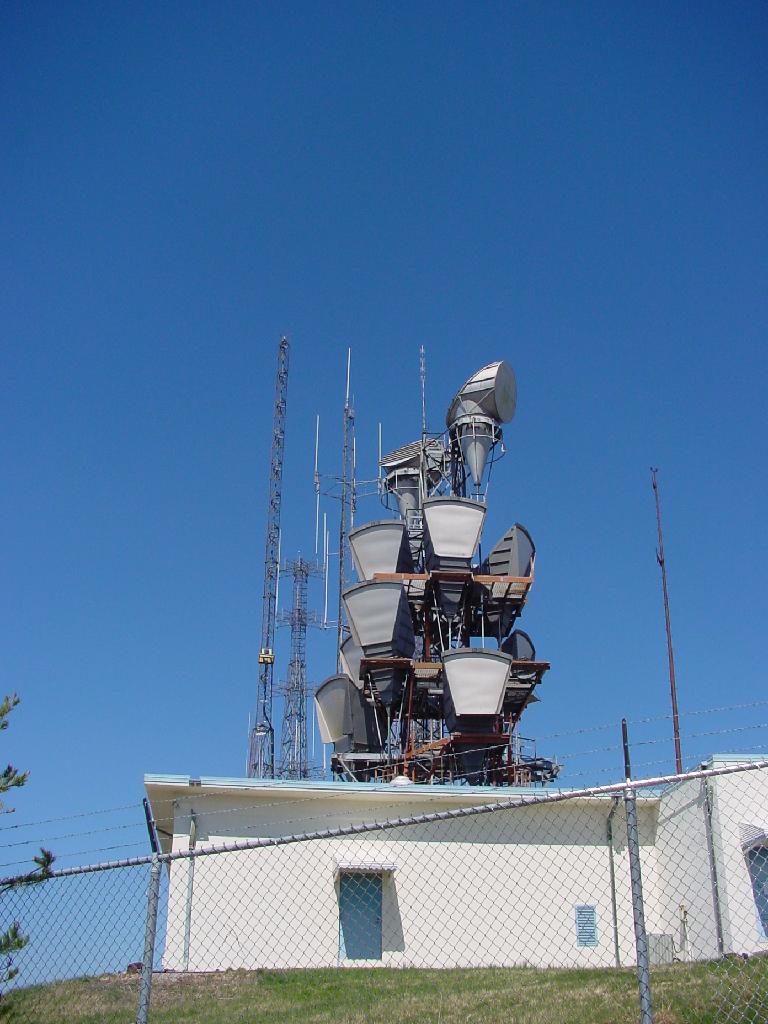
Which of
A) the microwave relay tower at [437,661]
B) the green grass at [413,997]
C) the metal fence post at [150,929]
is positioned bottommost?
the green grass at [413,997]

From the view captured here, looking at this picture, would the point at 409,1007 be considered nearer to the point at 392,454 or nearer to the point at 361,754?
the point at 361,754

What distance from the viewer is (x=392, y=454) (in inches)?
1666

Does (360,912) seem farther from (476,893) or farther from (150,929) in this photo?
(150,929)

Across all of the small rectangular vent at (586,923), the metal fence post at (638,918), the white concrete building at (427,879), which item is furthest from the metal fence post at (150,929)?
the small rectangular vent at (586,923)

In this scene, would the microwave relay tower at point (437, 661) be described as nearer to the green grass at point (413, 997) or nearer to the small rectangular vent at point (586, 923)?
the small rectangular vent at point (586, 923)

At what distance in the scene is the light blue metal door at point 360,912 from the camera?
19531mm

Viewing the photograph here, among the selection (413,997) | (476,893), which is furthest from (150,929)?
(476,893)

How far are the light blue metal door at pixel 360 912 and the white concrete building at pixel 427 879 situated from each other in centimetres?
3

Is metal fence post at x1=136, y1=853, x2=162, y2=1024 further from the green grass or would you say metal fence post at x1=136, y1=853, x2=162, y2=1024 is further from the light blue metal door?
the light blue metal door

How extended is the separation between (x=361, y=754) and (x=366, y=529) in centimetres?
712

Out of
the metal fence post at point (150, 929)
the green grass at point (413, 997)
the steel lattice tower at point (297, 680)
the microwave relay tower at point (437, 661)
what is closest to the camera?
the metal fence post at point (150, 929)

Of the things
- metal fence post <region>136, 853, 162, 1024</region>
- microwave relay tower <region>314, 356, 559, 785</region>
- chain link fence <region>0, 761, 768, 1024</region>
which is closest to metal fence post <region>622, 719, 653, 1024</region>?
metal fence post <region>136, 853, 162, 1024</region>

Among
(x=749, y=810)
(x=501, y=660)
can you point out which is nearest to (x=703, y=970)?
(x=749, y=810)

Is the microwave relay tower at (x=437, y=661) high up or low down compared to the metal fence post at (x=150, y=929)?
up
